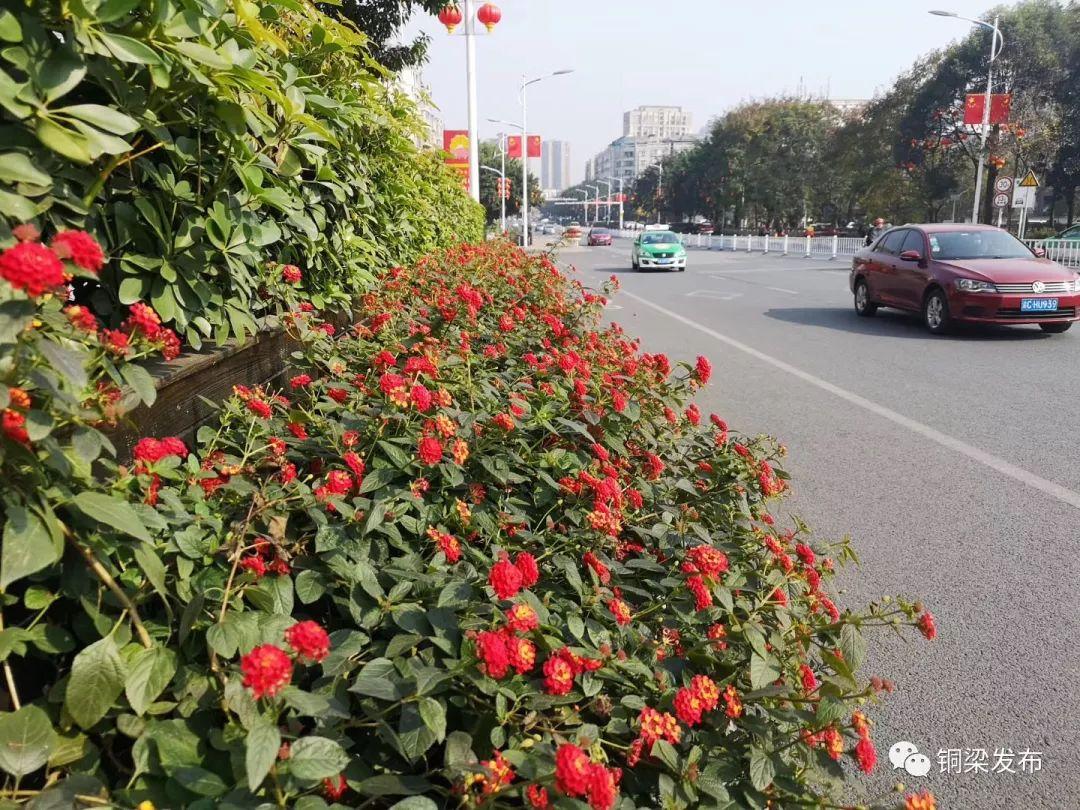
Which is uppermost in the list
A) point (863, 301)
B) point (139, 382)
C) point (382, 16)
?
point (382, 16)

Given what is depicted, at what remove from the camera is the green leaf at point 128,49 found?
1.51 metres

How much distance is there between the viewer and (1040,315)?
10383 millimetres

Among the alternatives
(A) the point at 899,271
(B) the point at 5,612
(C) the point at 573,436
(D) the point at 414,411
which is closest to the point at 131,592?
(B) the point at 5,612

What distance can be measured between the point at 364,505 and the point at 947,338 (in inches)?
421

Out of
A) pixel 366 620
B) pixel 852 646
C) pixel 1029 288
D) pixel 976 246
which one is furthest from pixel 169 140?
pixel 976 246

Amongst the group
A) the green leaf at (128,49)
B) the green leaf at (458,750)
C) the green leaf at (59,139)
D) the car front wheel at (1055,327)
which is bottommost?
the car front wheel at (1055,327)

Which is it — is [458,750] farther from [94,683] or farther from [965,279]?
[965,279]

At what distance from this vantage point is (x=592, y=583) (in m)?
2.01

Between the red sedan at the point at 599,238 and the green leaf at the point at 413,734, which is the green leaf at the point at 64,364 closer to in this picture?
the green leaf at the point at 413,734

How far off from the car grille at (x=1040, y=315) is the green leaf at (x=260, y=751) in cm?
1119

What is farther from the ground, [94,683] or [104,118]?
[104,118]

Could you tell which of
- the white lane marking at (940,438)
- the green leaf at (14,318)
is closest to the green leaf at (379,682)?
the green leaf at (14,318)

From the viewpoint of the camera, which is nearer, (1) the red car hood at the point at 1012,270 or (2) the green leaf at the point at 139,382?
(2) the green leaf at the point at 139,382

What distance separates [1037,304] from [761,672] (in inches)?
416
